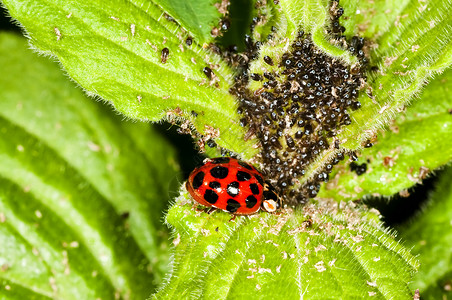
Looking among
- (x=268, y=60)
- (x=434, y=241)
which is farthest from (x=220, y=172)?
(x=434, y=241)

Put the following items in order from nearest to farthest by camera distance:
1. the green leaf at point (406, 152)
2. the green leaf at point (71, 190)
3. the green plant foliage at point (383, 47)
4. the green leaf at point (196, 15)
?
1. the green plant foliage at point (383, 47)
2. the green leaf at point (196, 15)
3. the green leaf at point (406, 152)
4. the green leaf at point (71, 190)

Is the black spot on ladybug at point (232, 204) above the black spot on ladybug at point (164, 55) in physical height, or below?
below

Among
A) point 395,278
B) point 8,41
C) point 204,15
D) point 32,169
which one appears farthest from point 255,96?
point 8,41

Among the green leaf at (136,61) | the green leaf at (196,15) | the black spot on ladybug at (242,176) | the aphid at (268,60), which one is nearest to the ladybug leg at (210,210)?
the black spot on ladybug at (242,176)

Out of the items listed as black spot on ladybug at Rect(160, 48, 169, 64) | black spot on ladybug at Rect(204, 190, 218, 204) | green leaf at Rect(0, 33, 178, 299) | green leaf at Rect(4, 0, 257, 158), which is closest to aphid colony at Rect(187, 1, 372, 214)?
black spot on ladybug at Rect(204, 190, 218, 204)

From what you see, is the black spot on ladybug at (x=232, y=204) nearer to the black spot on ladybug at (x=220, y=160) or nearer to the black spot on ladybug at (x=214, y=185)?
the black spot on ladybug at (x=214, y=185)

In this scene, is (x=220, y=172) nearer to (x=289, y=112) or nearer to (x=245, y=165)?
(x=245, y=165)

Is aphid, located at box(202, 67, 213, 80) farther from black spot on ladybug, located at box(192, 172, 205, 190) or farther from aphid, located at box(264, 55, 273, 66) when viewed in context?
black spot on ladybug, located at box(192, 172, 205, 190)
